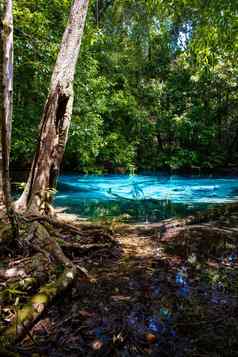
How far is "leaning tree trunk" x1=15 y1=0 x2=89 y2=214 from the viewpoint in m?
6.06

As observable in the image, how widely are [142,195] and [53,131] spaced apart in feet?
28.3

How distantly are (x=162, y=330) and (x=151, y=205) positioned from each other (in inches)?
350

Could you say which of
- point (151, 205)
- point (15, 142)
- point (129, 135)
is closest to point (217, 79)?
point (129, 135)

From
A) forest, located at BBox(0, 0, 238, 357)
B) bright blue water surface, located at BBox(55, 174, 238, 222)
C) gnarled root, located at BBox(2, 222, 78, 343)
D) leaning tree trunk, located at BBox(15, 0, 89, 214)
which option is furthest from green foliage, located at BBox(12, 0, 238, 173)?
gnarled root, located at BBox(2, 222, 78, 343)

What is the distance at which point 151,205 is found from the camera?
1173cm

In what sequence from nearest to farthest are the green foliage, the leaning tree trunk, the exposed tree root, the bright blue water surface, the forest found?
1. the exposed tree root
2. the forest
3. the leaning tree trunk
4. the bright blue water surface
5. the green foliage

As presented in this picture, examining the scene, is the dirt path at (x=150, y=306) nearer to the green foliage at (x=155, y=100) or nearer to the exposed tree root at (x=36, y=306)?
the exposed tree root at (x=36, y=306)

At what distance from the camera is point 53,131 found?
20.0 feet

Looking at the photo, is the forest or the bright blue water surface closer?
the forest

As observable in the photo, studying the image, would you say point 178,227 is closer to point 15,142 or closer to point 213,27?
point 213,27

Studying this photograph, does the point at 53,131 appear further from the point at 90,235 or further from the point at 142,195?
the point at 142,195

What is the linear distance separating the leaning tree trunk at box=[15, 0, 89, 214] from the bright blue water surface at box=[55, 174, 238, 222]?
278 cm

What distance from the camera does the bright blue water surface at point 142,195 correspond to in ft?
33.8

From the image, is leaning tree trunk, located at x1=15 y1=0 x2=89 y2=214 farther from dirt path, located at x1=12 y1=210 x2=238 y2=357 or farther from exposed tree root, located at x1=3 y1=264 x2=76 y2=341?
exposed tree root, located at x1=3 y1=264 x2=76 y2=341
